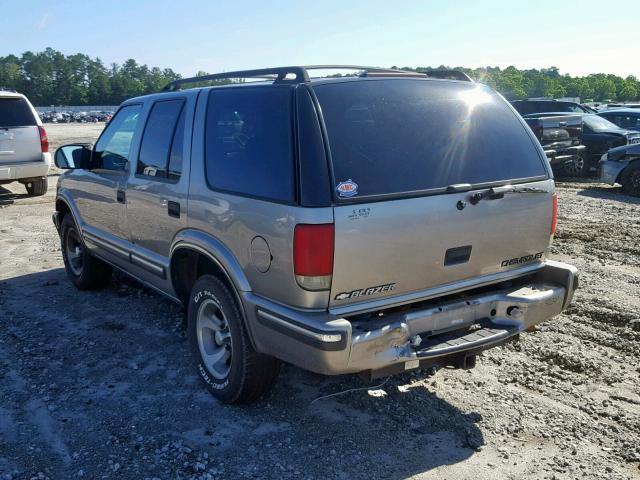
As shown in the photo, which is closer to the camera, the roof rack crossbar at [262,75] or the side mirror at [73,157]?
the roof rack crossbar at [262,75]

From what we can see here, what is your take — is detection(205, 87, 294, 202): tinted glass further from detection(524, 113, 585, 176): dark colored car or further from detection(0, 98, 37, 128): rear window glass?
detection(524, 113, 585, 176): dark colored car

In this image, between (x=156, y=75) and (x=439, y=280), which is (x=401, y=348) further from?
(x=156, y=75)

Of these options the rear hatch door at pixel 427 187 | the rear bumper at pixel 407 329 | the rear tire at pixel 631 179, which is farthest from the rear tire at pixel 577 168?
the rear bumper at pixel 407 329

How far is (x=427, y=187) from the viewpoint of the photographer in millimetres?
3395

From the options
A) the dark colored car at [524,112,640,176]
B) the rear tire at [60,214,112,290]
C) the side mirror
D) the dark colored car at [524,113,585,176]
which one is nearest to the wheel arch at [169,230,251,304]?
the side mirror

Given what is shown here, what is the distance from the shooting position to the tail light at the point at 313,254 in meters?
3.05

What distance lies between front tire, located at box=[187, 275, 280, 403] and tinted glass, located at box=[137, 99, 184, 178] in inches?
40.3

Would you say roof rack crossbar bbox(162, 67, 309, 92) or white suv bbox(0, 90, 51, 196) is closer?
roof rack crossbar bbox(162, 67, 309, 92)

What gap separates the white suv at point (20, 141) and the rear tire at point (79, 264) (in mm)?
6268

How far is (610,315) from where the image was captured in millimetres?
5340

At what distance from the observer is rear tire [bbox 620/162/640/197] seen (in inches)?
468

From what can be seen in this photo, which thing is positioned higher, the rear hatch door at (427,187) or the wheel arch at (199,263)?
the rear hatch door at (427,187)

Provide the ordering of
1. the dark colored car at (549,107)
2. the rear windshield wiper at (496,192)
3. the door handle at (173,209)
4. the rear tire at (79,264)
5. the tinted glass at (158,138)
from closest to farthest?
1. the rear windshield wiper at (496,192)
2. the door handle at (173,209)
3. the tinted glass at (158,138)
4. the rear tire at (79,264)
5. the dark colored car at (549,107)

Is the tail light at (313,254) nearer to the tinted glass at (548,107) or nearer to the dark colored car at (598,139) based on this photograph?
the dark colored car at (598,139)
